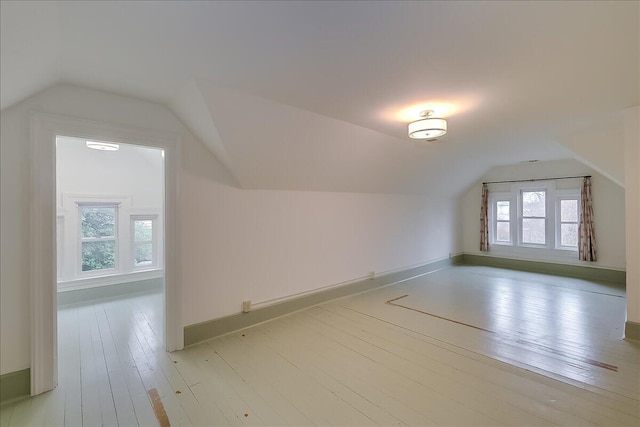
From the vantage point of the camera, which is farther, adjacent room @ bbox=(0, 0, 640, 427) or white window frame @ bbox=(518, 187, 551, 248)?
white window frame @ bbox=(518, 187, 551, 248)

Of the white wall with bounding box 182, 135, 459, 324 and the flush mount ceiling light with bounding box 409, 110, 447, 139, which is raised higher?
the flush mount ceiling light with bounding box 409, 110, 447, 139

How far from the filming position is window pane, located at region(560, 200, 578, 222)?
5.75 metres

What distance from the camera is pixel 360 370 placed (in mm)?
2451

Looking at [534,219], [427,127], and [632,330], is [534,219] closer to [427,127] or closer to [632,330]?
[632,330]

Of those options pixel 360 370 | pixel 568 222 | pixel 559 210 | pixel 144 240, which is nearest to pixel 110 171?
pixel 144 240

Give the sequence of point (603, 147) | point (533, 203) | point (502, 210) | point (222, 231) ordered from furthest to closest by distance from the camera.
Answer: point (502, 210) → point (533, 203) → point (603, 147) → point (222, 231)

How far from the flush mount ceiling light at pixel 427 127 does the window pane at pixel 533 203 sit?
487 cm

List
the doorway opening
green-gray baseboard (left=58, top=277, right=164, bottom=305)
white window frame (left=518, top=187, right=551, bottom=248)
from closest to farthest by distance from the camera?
the doorway opening < green-gray baseboard (left=58, top=277, right=164, bottom=305) < white window frame (left=518, top=187, right=551, bottom=248)

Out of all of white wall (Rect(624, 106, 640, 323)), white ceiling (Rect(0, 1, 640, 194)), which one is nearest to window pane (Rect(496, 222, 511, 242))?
white ceiling (Rect(0, 1, 640, 194))

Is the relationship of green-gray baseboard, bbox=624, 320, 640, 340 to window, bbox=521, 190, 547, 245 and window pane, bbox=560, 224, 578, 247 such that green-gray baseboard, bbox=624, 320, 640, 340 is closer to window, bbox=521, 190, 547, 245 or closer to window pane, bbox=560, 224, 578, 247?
window pane, bbox=560, 224, 578, 247

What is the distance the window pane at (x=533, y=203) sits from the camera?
20.3 feet

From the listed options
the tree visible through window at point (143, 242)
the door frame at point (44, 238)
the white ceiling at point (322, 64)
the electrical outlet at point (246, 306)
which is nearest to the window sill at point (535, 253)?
the white ceiling at point (322, 64)

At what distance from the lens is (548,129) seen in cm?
357

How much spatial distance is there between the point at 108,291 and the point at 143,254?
79cm
